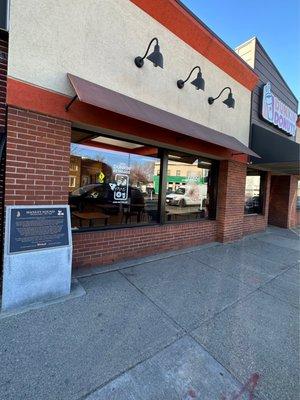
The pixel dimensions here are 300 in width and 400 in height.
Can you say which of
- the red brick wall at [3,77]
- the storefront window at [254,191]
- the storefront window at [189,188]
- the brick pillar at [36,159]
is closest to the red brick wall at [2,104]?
the red brick wall at [3,77]

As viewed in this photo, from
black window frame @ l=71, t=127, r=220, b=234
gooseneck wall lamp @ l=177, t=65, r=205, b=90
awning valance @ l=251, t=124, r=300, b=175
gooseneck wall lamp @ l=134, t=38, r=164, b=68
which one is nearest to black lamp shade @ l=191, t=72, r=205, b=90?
gooseneck wall lamp @ l=177, t=65, r=205, b=90

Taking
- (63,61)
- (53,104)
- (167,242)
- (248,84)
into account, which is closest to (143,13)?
(63,61)

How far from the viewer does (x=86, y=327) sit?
275 centimetres

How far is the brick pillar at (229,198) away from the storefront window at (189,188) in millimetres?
230

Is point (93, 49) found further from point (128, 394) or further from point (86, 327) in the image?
point (128, 394)

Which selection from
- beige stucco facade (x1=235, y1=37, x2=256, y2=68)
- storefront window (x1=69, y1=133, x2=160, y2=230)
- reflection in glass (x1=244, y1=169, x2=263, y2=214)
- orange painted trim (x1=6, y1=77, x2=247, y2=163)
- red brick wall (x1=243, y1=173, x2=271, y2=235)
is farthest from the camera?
reflection in glass (x1=244, y1=169, x2=263, y2=214)

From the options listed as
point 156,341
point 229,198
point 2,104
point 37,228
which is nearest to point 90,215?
point 37,228

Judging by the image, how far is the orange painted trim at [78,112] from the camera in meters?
3.24

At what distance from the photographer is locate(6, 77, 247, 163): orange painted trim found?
3238 mm

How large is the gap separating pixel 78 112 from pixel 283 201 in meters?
10.9

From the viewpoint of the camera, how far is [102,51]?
404cm

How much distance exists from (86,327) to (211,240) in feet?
16.7

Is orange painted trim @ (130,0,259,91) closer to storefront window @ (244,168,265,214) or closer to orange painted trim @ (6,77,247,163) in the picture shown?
orange painted trim @ (6,77,247,163)

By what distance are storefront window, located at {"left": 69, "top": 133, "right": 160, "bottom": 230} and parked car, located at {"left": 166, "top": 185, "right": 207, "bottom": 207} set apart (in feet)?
3.16
